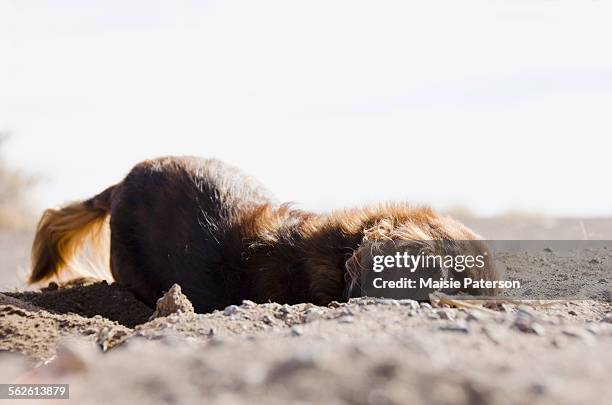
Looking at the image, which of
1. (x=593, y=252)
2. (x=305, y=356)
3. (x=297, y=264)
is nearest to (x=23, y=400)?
(x=305, y=356)

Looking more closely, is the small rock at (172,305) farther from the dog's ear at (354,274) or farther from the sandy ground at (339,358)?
the dog's ear at (354,274)

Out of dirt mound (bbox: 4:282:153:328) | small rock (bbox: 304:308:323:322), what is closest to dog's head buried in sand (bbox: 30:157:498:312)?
dirt mound (bbox: 4:282:153:328)

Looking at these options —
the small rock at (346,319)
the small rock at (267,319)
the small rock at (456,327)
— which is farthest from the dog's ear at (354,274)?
the small rock at (456,327)

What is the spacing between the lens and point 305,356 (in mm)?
2625

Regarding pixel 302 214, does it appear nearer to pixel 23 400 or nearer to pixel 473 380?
pixel 23 400

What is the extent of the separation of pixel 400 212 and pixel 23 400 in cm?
303

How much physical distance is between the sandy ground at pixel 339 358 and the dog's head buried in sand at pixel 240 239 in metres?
0.74

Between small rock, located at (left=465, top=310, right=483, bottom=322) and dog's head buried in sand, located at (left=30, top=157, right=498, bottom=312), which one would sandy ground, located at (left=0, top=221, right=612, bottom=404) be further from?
dog's head buried in sand, located at (left=30, top=157, right=498, bottom=312)

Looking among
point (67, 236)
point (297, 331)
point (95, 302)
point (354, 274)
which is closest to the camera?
point (297, 331)

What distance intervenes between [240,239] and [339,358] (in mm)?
3256

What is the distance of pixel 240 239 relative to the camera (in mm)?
5855

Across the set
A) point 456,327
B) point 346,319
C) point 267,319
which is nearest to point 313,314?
point 267,319

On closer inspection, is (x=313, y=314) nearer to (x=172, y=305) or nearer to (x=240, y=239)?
(x=172, y=305)

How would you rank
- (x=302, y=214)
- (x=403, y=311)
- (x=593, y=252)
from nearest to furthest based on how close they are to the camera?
(x=403, y=311), (x=302, y=214), (x=593, y=252)
